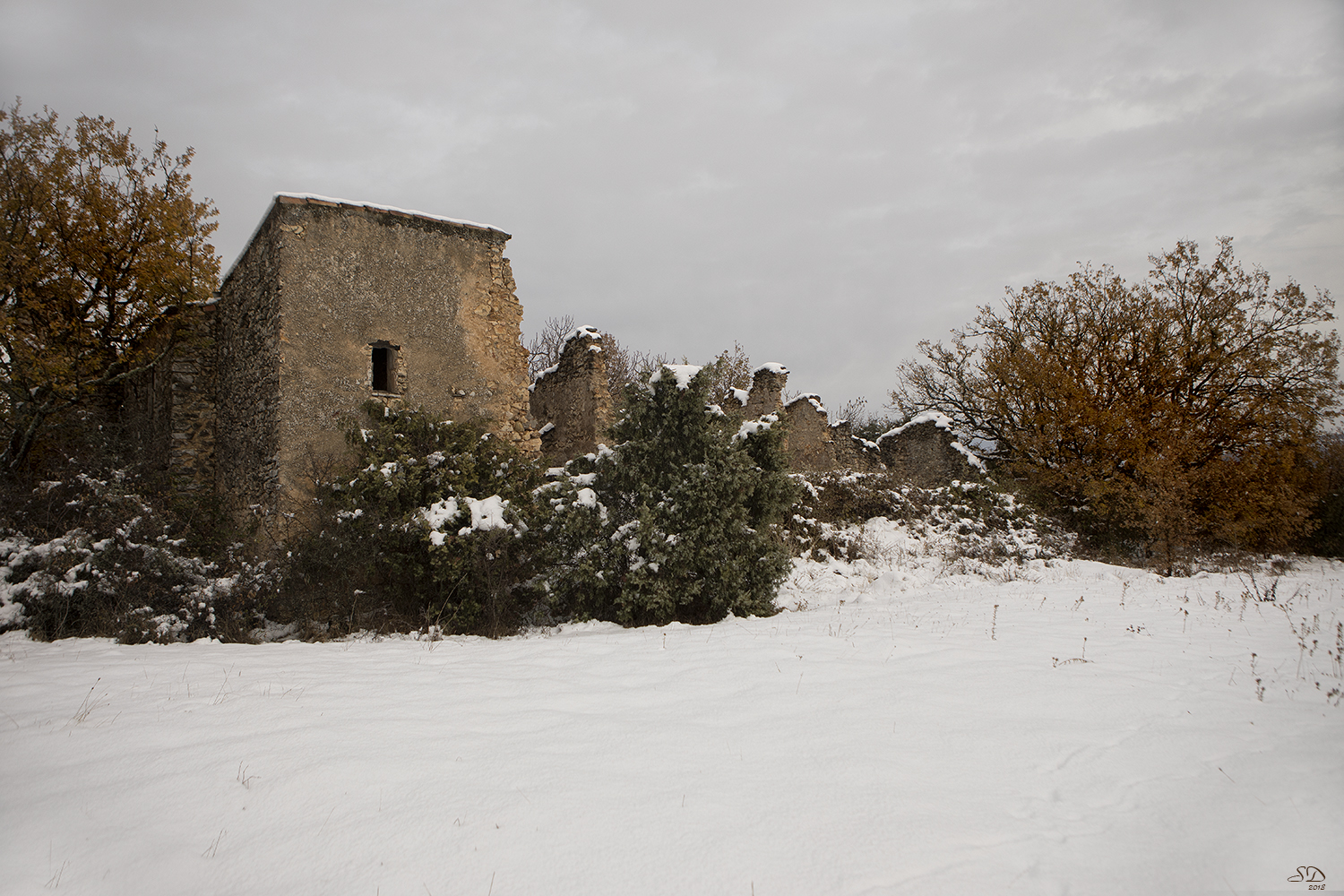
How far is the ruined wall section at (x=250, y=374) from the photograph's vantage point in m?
9.41

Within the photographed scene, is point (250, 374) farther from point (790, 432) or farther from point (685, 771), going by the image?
point (685, 771)

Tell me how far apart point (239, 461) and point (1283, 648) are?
12.8 metres

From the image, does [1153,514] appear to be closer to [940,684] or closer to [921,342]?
[921,342]

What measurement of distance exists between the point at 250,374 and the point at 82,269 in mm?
4590

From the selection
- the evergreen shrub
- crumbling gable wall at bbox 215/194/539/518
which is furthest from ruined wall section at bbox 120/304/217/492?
the evergreen shrub

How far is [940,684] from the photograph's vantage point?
426 cm

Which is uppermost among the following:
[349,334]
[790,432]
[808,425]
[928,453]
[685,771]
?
[349,334]

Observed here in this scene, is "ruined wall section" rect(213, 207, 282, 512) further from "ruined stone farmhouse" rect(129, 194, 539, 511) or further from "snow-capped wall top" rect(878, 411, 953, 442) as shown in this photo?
"snow-capped wall top" rect(878, 411, 953, 442)

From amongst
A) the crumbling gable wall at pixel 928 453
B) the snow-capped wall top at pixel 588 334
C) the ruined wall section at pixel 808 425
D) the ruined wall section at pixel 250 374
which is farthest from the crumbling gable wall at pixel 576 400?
the crumbling gable wall at pixel 928 453

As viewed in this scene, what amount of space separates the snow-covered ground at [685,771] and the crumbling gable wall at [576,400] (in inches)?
324

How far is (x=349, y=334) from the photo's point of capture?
9.65 m

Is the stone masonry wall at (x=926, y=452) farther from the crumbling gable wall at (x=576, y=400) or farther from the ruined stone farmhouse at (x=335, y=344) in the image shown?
the ruined stone farmhouse at (x=335, y=344)

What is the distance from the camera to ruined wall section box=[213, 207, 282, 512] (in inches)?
371

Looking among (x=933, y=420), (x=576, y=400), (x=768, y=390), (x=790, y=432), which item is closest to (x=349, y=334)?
(x=576, y=400)
